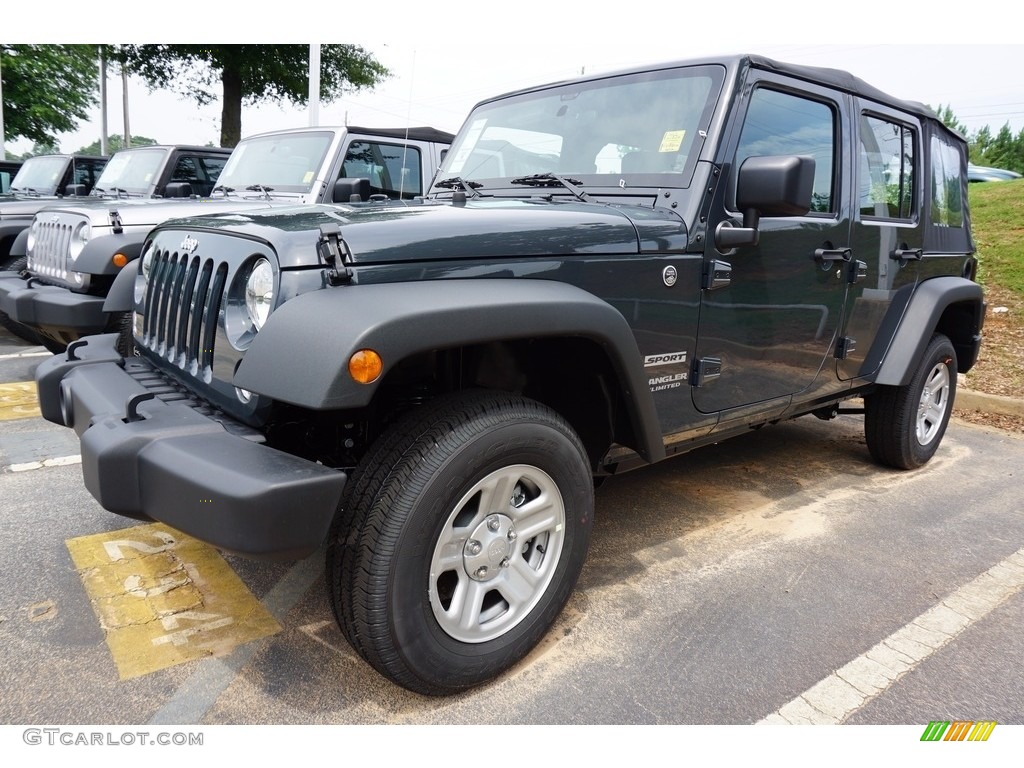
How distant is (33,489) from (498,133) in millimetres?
2823

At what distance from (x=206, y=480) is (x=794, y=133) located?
2720 mm

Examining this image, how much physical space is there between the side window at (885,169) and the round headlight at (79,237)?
15.6ft

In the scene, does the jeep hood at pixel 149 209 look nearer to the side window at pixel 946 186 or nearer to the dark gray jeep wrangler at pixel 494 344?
the dark gray jeep wrangler at pixel 494 344

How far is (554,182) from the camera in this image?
9.96 feet

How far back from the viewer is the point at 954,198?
457 cm

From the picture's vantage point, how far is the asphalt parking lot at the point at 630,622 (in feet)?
7.18

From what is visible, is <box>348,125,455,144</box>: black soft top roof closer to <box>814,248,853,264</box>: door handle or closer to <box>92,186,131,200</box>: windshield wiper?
<box>92,186,131,200</box>: windshield wiper

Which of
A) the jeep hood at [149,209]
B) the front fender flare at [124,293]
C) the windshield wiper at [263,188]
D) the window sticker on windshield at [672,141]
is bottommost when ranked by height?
the front fender flare at [124,293]

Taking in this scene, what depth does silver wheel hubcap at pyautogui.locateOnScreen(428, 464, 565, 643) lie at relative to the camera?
216 centimetres

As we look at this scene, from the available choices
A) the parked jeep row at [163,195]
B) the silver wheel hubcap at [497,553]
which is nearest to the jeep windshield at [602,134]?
the silver wheel hubcap at [497,553]

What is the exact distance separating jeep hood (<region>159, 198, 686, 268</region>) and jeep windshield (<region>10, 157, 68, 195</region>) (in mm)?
8428

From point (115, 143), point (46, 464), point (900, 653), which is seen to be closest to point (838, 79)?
point (900, 653)

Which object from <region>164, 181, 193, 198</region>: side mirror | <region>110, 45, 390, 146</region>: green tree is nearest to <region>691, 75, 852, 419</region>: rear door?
<region>164, 181, 193, 198</region>: side mirror

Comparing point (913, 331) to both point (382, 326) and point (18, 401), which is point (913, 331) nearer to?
point (382, 326)
